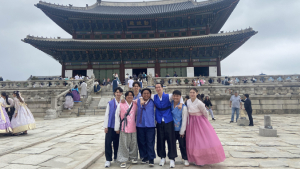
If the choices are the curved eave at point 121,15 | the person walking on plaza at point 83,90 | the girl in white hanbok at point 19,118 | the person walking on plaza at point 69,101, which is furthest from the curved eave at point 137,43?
the girl in white hanbok at point 19,118

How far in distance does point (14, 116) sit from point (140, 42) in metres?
14.0

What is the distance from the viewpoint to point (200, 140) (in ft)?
11.1

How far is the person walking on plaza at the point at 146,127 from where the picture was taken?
3.43 m

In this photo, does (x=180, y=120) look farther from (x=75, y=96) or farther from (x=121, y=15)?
(x=121, y=15)

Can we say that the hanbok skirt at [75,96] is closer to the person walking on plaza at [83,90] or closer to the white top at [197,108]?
the person walking on plaza at [83,90]

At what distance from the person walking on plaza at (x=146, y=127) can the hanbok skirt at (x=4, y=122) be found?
5.59 meters

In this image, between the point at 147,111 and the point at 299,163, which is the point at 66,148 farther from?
the point at 299,163

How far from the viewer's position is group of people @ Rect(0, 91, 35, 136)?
613cm

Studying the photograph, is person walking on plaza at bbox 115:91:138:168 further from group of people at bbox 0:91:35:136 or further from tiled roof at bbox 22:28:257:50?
tiled roof at bbox 22:28:257:50

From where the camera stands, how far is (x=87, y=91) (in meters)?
13.5

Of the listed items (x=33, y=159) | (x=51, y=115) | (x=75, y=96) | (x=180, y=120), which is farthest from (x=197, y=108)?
(x=75, y=96)

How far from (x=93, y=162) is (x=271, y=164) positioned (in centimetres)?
379

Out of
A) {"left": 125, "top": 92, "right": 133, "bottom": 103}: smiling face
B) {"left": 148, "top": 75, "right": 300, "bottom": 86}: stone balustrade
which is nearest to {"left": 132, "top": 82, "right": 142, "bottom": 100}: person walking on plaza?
{"left": 125, "top": 92, "right": 133, "bottom": 103}: smiling face

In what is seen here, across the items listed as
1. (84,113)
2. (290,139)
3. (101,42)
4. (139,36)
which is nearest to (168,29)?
(139,36)
